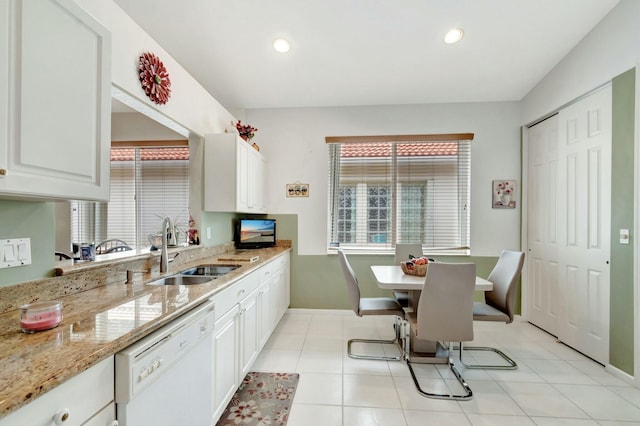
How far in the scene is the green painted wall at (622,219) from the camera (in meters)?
2.25

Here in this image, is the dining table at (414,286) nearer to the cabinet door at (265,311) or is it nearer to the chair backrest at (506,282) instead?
the chair backrest at (506,282)

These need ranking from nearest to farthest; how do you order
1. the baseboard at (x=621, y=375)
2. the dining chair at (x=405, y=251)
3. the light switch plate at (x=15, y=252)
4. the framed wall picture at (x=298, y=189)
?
the light switch plate at (x=15, y=252), the baseboard at (x=621, y=375), the dining chair at (x=405, y=251), the framed wall picture at (x=298, y=189)

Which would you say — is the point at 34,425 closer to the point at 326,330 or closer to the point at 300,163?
the point at 326,330

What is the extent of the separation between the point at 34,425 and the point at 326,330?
2830 mm

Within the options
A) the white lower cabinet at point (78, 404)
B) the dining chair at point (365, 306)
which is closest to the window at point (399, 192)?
the dining chair at point (365, 306)

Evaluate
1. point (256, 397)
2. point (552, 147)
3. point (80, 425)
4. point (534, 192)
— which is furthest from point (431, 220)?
point (80, 425)

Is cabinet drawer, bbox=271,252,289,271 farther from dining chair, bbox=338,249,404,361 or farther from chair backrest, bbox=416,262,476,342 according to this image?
chair backrest, bbox=416,262,476,342

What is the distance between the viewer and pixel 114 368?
0.92 metres

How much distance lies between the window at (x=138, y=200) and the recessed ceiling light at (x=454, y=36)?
277 centimetres

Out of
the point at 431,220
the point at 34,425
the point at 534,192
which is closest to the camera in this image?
the point at 34,425

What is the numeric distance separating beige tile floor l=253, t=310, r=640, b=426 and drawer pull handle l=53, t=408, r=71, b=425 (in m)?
1.43

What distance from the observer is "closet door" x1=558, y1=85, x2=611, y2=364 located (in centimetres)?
250

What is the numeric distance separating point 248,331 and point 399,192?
2.63 m

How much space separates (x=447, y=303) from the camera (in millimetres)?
2104
